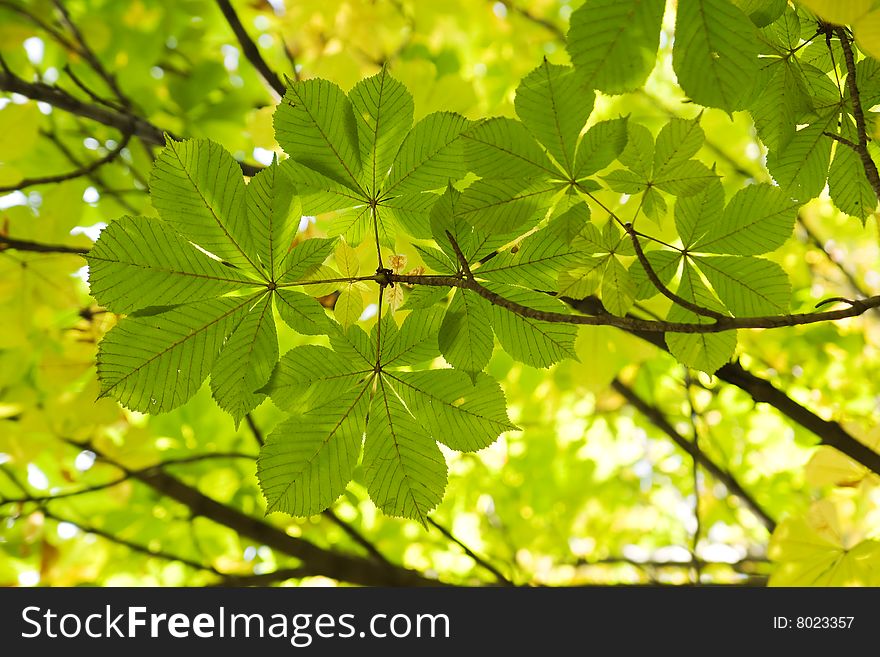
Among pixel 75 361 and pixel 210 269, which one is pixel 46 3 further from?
pixel 210 269

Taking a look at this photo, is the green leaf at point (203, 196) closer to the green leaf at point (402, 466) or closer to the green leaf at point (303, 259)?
the green leaf at point (303, 259)

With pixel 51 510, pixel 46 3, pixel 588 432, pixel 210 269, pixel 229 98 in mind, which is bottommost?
pixel 210 269

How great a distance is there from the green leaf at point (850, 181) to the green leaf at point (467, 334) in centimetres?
41

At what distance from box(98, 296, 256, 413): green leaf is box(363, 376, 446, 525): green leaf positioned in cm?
19

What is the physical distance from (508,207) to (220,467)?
1.90 meters

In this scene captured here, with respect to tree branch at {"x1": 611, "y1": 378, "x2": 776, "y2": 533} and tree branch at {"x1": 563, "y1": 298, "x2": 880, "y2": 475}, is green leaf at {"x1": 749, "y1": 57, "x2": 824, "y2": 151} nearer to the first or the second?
tree branch at {"x1": 563, "y1": 298, "x2": 880, "y2": 475}

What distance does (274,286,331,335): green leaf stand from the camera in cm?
66

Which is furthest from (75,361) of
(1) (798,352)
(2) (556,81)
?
(1) (798,352)

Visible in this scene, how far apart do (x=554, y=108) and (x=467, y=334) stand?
0.25 meters

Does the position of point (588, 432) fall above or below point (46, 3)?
below

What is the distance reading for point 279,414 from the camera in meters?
2.06

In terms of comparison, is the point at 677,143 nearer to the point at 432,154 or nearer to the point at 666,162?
the point at 666,162

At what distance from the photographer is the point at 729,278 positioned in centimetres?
71

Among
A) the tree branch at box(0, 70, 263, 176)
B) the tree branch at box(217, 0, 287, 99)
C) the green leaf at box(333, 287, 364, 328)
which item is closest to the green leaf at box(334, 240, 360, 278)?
the green leaf at box(333, 287, 364, 328)
